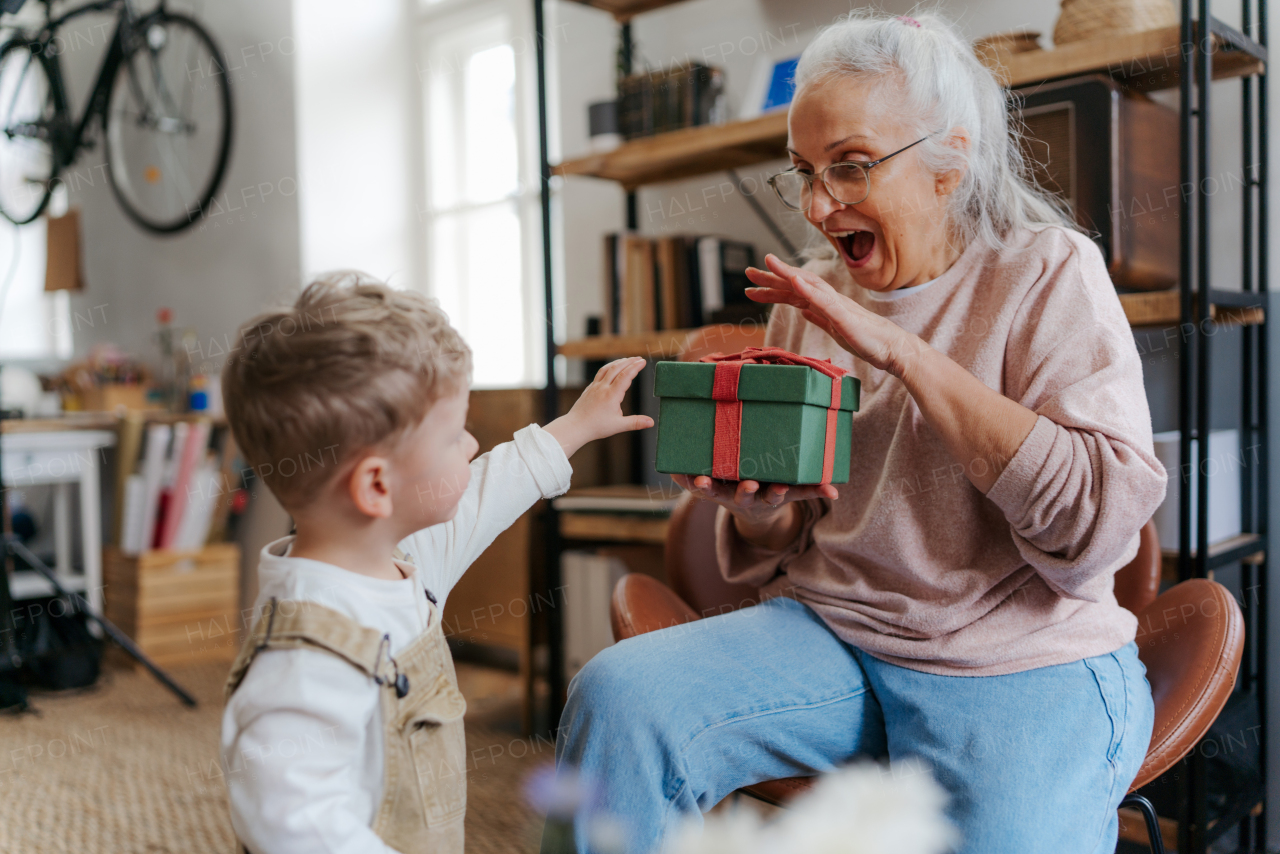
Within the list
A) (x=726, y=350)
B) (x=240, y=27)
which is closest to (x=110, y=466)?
(x=240, y=27)

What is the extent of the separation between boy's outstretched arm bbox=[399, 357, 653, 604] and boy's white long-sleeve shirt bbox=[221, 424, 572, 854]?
0.35 feet

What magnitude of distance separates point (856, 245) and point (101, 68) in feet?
11.5

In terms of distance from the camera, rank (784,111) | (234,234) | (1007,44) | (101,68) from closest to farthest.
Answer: (1007,44) < (784,111) < (234,234) < (101,68)

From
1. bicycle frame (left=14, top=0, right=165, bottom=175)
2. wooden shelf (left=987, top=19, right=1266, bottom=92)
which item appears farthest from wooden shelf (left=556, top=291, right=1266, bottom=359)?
bicycle frame (left=14, top=0, right=165, bottom=175)

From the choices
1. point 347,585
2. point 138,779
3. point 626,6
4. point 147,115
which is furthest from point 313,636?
point 147,115

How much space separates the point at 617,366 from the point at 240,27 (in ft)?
9.92

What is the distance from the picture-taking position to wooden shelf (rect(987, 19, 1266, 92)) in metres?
1.50

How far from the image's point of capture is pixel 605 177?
2445 millimetres

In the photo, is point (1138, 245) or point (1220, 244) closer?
point (1138, 245)

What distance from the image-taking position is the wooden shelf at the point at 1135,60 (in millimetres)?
1497

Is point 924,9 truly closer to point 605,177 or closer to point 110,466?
point 605,177

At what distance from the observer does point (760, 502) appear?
115cm

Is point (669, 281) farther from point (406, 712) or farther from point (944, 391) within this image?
point (406, 712)

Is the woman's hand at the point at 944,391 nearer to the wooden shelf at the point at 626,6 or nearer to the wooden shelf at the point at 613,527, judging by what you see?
the wooden shelf at the point at 613,527
